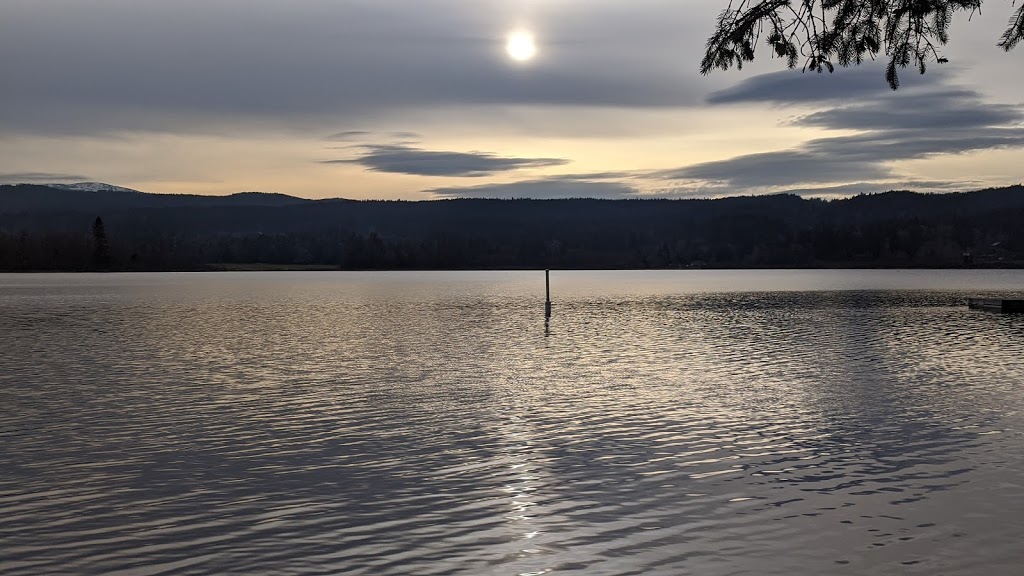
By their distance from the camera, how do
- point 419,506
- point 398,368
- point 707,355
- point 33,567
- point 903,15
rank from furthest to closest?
point 707,355 → point 398,368 → point 903,15 → point 419,506 → point 33,567

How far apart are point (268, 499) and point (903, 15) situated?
13.8m

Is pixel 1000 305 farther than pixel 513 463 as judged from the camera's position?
Yes

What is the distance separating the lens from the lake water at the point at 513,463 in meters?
12.3

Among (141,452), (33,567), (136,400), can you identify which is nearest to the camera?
(33,567)

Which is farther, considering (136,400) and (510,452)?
(136,400)

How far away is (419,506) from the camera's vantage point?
14.7 meters

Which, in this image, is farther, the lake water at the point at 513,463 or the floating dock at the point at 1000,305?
the floating dock at the point at 1000,305

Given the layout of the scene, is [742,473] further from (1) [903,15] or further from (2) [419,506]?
(1) [903,15]

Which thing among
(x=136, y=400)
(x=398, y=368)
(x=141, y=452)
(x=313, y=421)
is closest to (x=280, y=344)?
(x=398, y=368)

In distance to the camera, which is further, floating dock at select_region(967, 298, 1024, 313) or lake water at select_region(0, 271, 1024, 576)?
floating dock at select_region(967, 298, 1024, 313)

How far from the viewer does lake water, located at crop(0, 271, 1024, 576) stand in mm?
12289

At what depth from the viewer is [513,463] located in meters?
18.1

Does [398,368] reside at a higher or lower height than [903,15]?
lower

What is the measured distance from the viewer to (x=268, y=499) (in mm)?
15141
